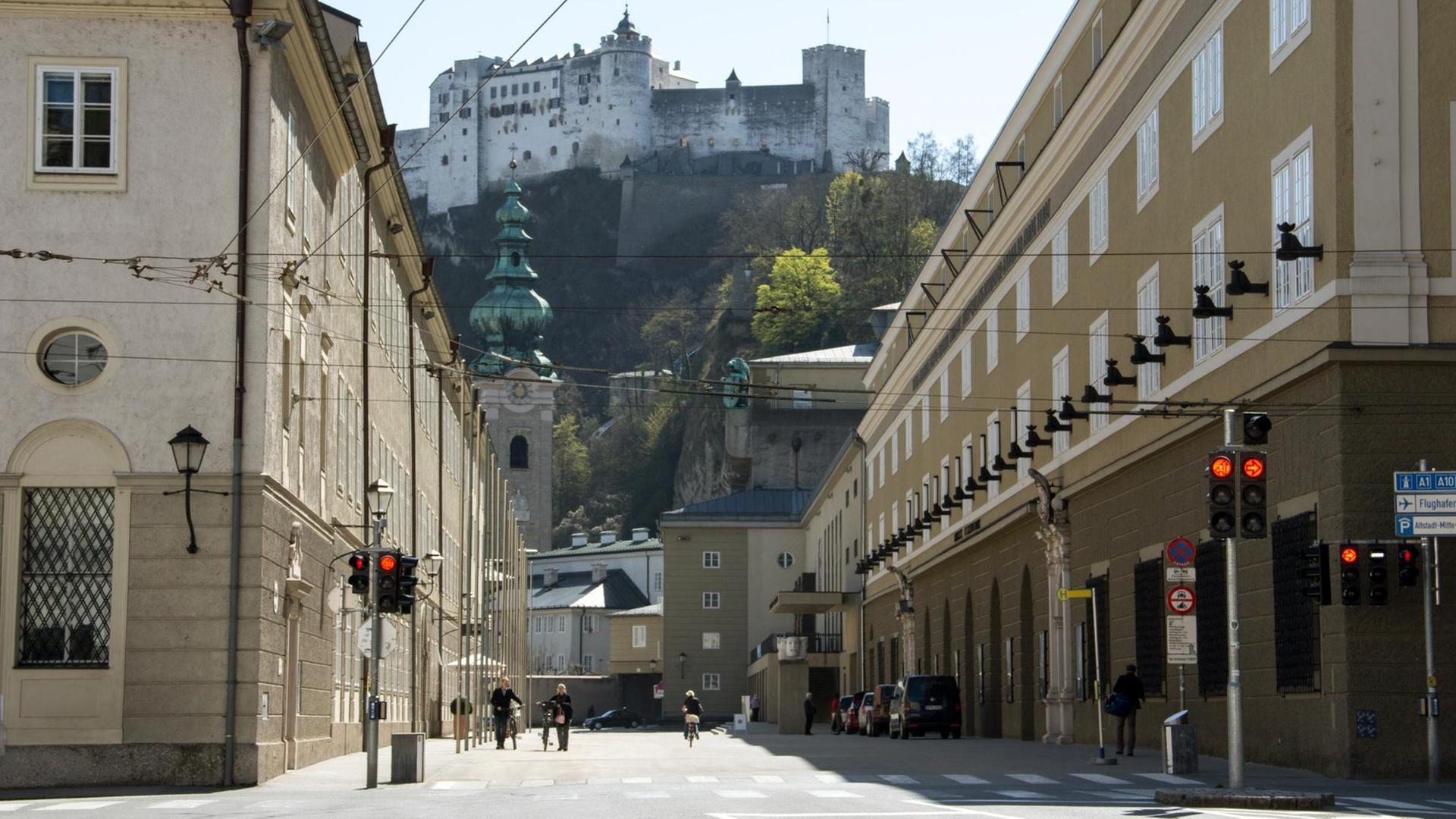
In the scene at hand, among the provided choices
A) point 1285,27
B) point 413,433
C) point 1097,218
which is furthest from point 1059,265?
point 413,433

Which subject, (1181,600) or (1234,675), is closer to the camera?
(1234,675)

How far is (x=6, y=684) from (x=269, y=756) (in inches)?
129

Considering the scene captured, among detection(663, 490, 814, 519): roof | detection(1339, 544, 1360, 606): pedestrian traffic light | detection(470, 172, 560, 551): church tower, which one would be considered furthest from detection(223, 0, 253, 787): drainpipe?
detection(470, 172, 560, 551): church tower

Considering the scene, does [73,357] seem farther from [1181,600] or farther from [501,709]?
[501,709]

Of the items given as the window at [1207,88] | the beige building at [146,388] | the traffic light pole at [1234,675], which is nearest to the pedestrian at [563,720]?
the beige building at [146,388]

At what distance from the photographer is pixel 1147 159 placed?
110 feet

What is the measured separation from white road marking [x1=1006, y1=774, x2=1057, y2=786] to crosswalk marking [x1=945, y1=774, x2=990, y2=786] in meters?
0.45

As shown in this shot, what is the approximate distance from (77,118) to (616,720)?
82617 mm

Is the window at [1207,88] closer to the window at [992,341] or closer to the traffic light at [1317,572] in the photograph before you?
the traffic light at [1317,572]

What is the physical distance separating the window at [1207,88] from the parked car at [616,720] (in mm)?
77074

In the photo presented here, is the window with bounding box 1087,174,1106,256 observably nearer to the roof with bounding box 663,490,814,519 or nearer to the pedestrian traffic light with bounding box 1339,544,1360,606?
the pedestrian traffic light with bounding box 1339,544,1360,606

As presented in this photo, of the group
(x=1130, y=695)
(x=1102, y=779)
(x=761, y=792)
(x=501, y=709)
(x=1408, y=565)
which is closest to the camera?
(x=1408, y=565)

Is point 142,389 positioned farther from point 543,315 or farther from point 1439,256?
point 543,315

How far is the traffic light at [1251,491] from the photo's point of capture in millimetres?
20016
